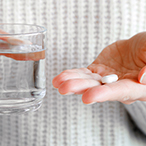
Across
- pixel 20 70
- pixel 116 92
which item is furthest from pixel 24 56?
pixel 116 92

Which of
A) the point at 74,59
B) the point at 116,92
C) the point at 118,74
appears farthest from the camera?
the point at 74,59

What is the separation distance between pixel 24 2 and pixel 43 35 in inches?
17.2

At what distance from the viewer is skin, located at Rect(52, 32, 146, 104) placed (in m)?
0.38

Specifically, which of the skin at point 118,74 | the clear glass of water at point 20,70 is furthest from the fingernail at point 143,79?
the clear glass of water at point 20,70

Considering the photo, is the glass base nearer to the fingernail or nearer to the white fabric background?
the fingernail

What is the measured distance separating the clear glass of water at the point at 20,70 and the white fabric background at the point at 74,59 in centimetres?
39

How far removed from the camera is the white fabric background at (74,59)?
0.82 metres

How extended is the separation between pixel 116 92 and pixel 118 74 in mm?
160

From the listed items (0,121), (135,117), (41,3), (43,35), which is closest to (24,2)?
(41,3)

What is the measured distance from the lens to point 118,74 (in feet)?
1.77

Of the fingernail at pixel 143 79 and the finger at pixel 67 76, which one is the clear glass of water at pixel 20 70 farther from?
the fingernail at pixel 143 79

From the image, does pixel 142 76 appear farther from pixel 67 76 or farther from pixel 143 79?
pixel 67 76

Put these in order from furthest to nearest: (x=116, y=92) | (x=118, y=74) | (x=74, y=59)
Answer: (x=74, y=59) → (x=118, y=74) → (x=116, y=92)

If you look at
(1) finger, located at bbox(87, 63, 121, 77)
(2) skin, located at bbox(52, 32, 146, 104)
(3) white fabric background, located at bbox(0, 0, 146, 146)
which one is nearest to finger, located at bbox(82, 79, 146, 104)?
(2) skin, located at bbox(52, 32, 146, 104)
